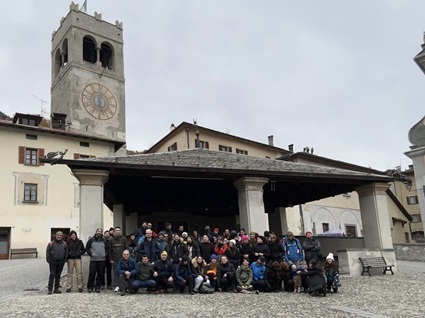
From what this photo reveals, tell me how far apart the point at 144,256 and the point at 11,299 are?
2.79m

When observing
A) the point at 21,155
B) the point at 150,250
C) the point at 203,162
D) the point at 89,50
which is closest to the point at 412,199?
the point at 89,50

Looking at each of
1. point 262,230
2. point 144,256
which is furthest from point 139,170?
point 262,230

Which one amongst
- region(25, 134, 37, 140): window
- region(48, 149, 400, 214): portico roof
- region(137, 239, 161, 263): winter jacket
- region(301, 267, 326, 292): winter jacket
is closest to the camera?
region(301, 267, 326, 292): winter jacket

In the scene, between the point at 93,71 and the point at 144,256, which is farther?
the point at 93,71

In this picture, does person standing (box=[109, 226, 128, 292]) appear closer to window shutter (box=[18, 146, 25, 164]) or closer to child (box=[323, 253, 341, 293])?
child (box=[323, 253, 341, 293])

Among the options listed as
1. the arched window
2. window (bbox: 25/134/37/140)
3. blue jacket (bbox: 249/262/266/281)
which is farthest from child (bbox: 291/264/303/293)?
the arched window

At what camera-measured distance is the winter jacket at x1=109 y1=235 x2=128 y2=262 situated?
395 inches

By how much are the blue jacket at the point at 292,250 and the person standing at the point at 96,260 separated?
14.5ft

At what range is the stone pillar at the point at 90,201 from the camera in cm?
1068

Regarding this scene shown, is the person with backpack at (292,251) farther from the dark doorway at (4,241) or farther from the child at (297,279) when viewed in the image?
the dark doorway at (4,241)

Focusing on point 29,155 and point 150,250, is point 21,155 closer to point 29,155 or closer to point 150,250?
point 29,155

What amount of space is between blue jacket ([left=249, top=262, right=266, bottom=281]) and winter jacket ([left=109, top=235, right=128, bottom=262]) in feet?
10.1

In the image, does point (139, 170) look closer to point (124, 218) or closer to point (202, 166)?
point (202, 166)

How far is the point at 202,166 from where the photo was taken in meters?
12.0
